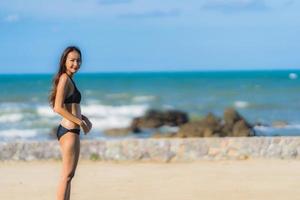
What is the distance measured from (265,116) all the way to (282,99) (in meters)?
12.0

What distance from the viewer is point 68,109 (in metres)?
6.06

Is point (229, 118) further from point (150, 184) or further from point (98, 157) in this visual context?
point (150, 184)

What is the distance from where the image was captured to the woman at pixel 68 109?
600cm

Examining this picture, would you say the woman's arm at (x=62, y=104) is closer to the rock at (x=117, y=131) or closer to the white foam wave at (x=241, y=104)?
the rock at (x=117, y=131)

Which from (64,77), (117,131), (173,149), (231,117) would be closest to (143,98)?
(117,131)

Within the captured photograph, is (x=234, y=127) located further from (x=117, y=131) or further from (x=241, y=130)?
(x=117, y=131)

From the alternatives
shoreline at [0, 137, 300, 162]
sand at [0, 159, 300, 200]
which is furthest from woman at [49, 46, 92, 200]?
shoreline at [0, 137, 300, 162]

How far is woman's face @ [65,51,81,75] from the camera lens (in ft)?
20.0

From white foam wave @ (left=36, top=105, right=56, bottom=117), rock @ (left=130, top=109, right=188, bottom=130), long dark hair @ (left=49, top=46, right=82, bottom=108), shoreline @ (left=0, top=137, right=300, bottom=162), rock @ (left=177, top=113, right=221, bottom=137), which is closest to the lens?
long dark hair @ (left=49, top=46, right=82, bottom=108)

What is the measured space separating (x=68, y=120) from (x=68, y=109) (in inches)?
3.3

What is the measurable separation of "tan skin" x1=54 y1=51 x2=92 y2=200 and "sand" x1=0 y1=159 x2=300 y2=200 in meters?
2.63

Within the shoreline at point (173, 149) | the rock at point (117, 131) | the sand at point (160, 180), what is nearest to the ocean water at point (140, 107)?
the rock at point (117, 131)

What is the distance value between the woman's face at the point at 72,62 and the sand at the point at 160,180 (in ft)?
9.51

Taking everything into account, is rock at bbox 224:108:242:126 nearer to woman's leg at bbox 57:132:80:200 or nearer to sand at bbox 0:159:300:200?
sand at bbox 0:159:300:200
